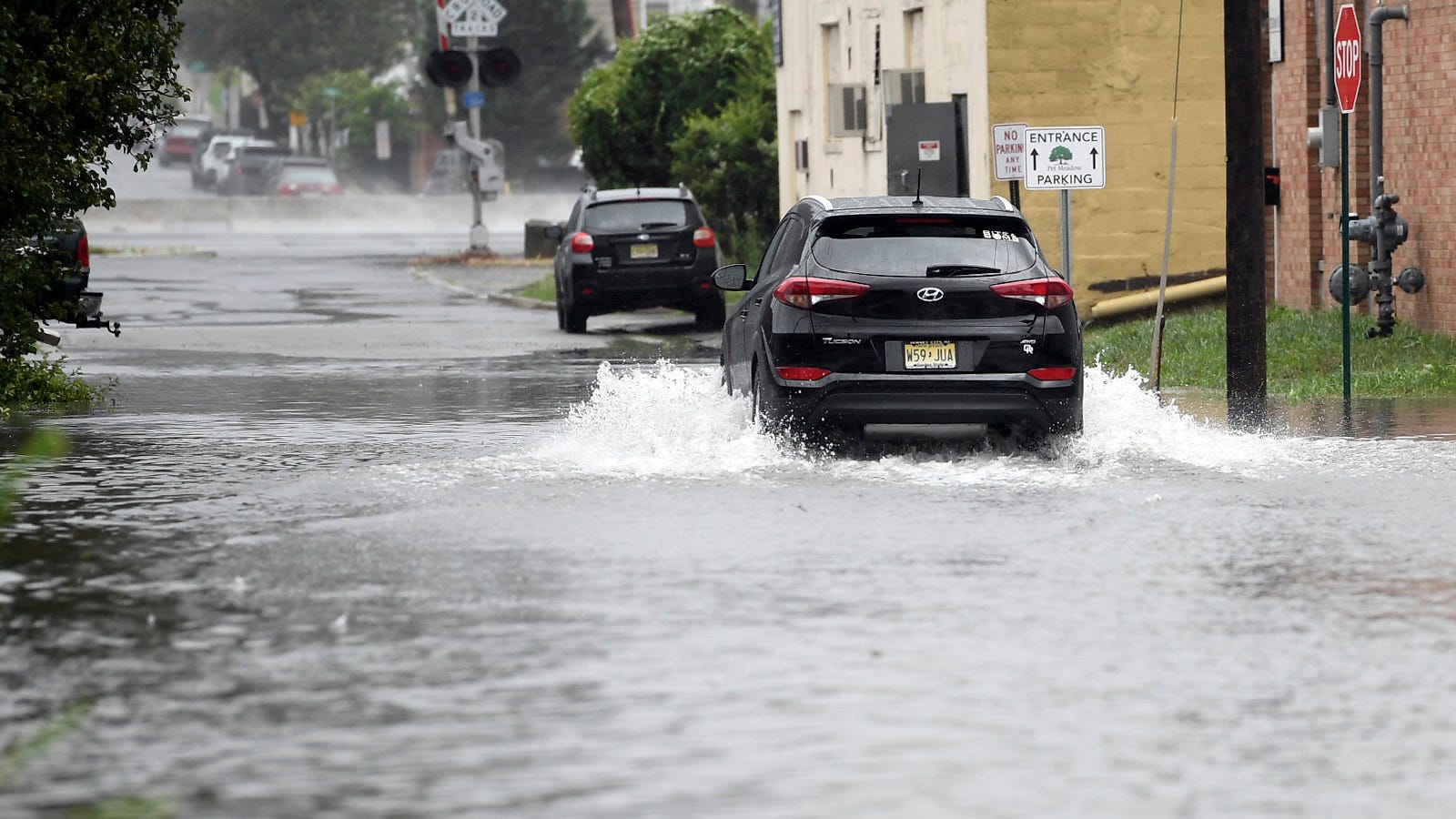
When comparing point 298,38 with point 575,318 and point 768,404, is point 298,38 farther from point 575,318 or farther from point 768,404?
point 768,404

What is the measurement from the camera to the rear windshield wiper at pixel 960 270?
48.8 ft

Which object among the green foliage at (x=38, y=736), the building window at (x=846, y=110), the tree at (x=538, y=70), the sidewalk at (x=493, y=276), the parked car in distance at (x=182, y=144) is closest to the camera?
the green foliage at (x=38, y=736)

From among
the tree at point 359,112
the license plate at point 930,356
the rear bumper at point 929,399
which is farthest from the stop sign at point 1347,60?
the tree at point 359,112

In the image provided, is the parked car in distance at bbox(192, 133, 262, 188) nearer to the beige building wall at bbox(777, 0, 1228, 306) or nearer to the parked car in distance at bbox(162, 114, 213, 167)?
the parked car in distance at bbox(162, 114, 213, 167)

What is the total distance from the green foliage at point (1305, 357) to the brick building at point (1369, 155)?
0.55 m

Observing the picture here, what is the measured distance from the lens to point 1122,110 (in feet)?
100

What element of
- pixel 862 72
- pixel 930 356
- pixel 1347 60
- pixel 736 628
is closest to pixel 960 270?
pixel 930 356

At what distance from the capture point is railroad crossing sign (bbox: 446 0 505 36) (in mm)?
50750

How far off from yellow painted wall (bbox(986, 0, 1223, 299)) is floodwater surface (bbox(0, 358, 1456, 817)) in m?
14.2

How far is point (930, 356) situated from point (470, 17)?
37407mm

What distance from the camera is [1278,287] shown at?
27.5 meters

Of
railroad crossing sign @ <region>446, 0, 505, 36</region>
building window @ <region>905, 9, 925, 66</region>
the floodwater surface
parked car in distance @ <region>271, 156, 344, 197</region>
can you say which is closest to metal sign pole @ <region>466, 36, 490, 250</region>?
railroad crossing sign @ <region>446, 0, 505, 36</region>

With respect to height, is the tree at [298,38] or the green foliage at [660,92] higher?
the tree at [298,38]

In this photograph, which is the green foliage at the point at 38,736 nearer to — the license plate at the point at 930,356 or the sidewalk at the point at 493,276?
the license plate at the point at 930,356
